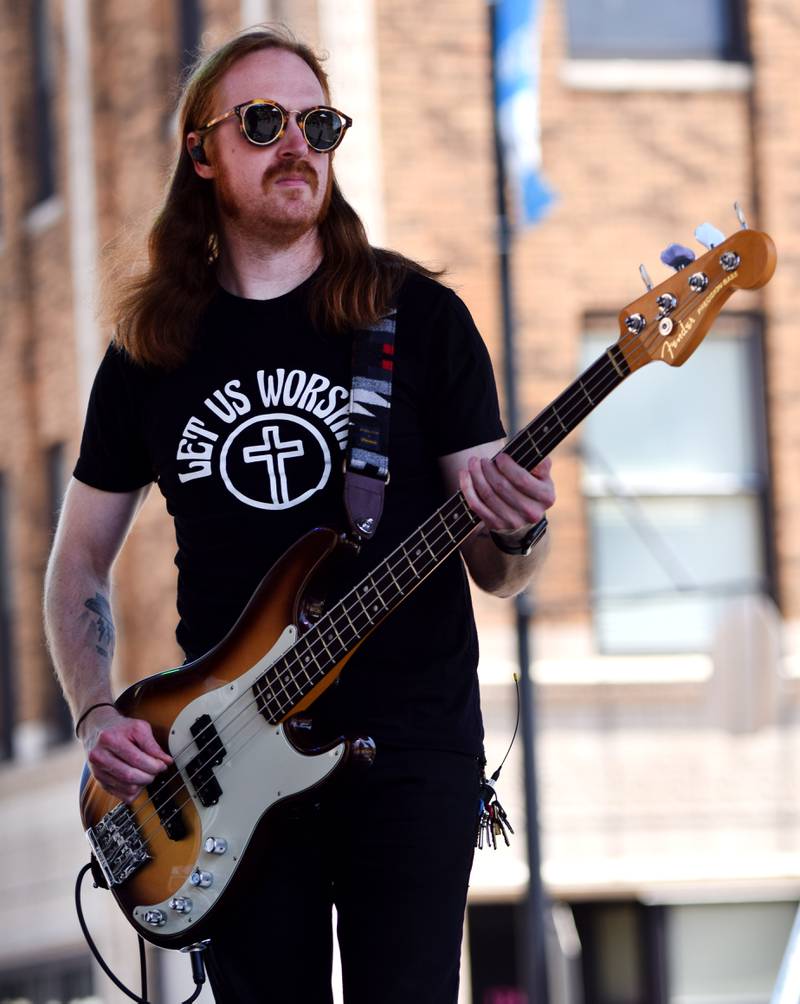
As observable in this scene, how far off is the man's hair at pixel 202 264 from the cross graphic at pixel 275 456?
225mm

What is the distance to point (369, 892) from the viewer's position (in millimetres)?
3537

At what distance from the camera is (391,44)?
1286 cm

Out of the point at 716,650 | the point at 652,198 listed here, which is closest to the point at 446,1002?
the point at 716,650

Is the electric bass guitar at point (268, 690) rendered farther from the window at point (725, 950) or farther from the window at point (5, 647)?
the window at point (5, 647)

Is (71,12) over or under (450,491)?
over

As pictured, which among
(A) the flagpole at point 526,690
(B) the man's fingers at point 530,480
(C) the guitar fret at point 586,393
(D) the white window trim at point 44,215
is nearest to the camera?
(B) the man's fingers at point 530,480

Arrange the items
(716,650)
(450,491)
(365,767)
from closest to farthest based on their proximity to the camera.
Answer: (365,767)
(450,491)
(716,650)

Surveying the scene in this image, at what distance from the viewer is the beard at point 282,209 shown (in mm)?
3781

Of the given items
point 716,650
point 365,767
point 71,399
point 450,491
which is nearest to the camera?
point 365,767

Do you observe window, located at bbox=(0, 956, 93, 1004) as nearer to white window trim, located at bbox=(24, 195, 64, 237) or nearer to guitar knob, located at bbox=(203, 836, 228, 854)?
white window trim, located at bbox=(24, 195, 64, 237)

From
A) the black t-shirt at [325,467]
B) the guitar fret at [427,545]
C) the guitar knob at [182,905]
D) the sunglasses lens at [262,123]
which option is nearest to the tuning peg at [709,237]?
the black t-shirt at [325,467]

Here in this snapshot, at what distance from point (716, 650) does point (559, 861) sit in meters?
1.58

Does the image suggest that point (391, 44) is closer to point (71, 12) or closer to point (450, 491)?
point (71, 12)

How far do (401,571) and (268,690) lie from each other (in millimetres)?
321
